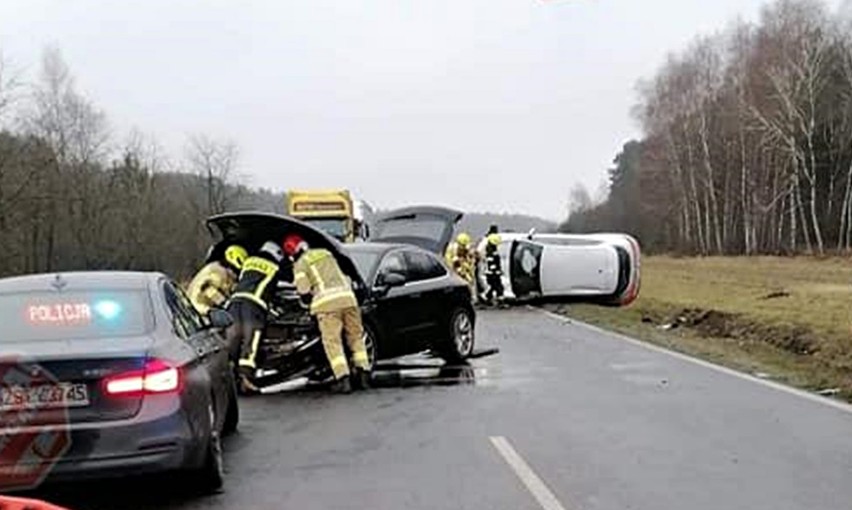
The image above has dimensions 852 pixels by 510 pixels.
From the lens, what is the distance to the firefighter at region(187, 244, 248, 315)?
12688mm

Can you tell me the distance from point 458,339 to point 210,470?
8209mm

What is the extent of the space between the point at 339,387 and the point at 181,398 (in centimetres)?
562

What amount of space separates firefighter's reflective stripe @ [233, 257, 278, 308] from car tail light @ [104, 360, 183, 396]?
5.32m

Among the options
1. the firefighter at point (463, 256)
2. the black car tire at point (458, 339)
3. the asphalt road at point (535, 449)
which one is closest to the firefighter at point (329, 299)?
the asphalt road at point (535, 449)

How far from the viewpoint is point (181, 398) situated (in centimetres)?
655

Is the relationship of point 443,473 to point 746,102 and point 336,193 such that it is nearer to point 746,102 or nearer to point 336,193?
point 336,193

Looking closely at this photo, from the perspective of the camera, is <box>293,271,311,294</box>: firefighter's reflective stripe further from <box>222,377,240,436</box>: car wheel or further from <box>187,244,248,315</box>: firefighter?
<box>222,377,240,436</box>: car wheel

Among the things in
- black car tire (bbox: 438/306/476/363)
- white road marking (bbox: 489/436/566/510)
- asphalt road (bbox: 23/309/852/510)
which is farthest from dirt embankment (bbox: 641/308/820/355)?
white road marking (bbox: 489/436/566/510)

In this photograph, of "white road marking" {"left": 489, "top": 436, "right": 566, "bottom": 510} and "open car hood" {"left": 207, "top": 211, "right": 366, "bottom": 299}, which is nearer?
"white road marking" {"left": 489, "top": 436, "right": 566, "bottom": 510}

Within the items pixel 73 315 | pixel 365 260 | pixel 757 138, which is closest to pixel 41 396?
pixel 73 315

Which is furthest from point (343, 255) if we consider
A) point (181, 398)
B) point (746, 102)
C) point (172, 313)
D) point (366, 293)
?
point (746, 102)

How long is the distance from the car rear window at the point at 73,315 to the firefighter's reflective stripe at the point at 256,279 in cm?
446

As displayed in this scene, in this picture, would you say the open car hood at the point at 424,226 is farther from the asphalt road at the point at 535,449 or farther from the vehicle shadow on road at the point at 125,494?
A: the vehicle shadow on road at the point at 125,494

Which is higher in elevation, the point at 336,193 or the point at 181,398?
the point at 336,193
